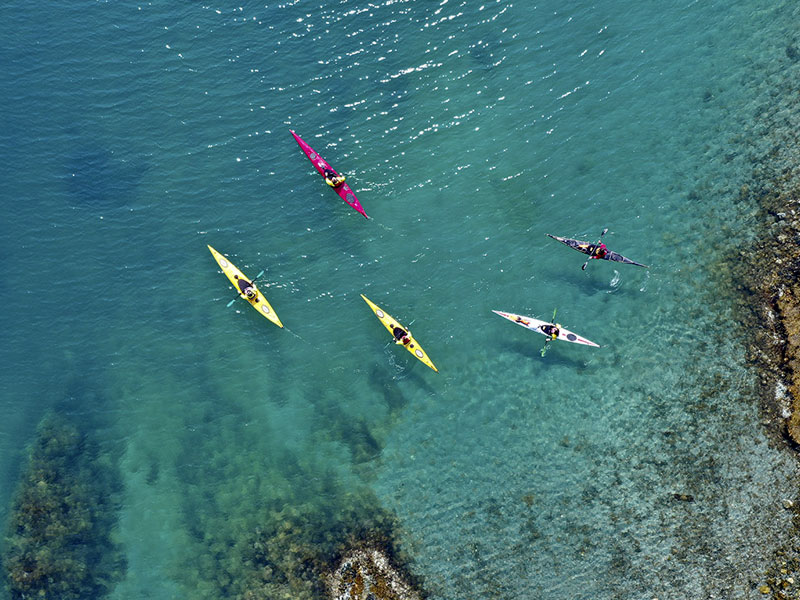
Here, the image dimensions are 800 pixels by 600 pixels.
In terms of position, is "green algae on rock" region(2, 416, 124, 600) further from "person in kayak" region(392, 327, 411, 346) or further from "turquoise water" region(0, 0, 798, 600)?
"person in kayak" region(392, 327, 411, 346)

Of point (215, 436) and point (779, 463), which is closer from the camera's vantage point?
point (779, 463)

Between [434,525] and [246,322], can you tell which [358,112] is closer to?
[246,322]

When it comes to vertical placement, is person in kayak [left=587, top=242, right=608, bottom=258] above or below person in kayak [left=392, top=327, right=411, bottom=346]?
above

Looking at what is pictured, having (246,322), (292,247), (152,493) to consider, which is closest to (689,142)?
(292,247)

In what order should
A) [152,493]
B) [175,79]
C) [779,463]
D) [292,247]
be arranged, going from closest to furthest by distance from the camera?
[779,463] → [152,493] → [292,247] → [175,79]

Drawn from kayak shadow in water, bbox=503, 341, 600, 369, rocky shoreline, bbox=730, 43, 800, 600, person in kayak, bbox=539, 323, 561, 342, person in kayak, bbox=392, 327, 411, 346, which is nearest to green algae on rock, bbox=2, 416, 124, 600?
person in kayak, bbox=392, 327, 411, 346

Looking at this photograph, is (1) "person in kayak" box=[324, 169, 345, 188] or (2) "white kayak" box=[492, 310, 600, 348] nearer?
(2) "white kayak" box=[492, 310, 600, 348]
